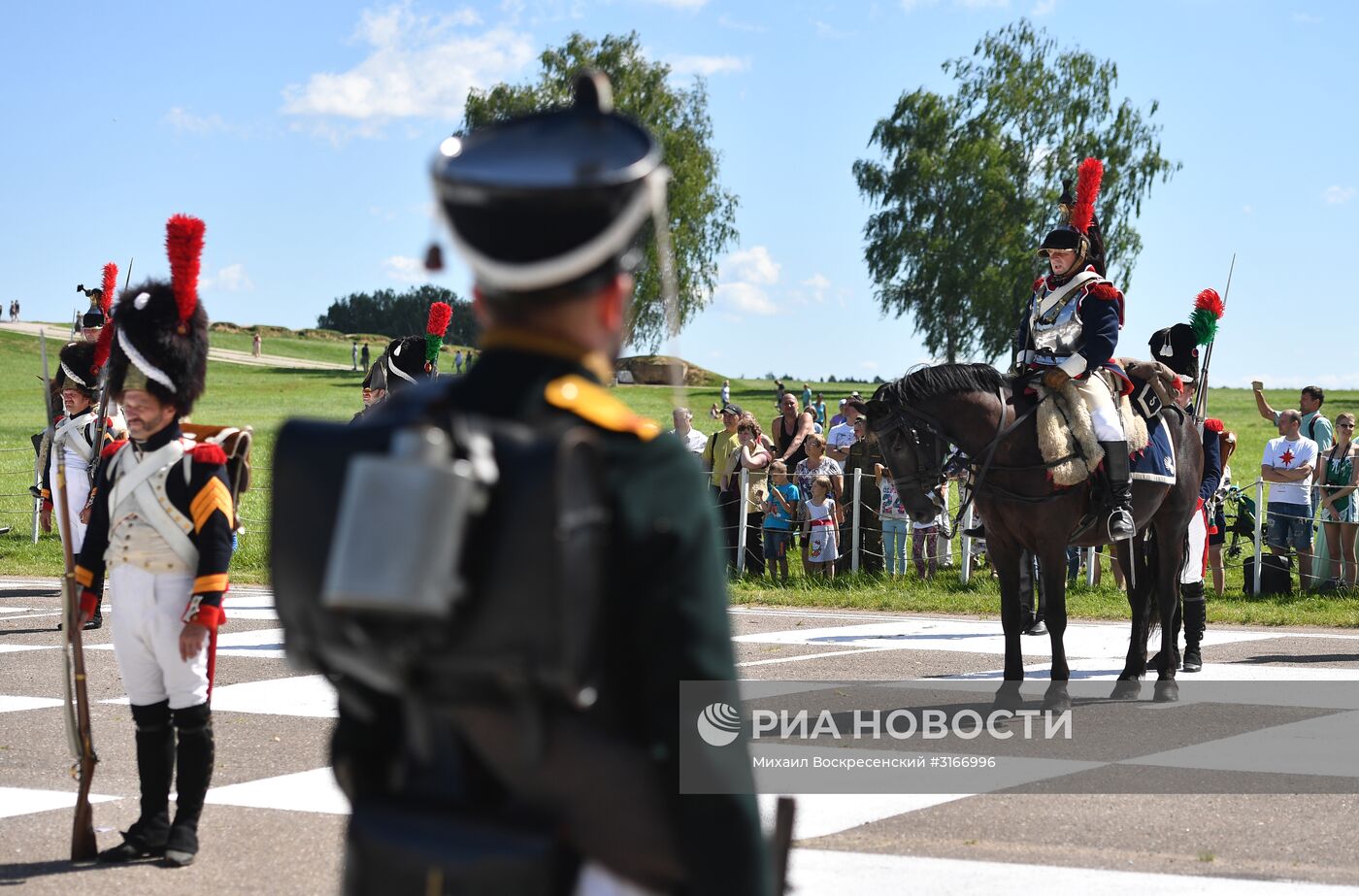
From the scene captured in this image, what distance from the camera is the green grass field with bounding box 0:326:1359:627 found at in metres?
16.2

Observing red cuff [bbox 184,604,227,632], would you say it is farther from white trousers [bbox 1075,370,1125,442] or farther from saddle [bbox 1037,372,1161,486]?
white trousers [bbox 1075,370,1125,442]

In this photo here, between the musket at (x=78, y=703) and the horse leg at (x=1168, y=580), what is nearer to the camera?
the musket at (x=78, y=703)

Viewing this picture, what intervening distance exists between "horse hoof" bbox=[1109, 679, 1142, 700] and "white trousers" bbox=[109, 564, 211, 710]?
20.6 feet

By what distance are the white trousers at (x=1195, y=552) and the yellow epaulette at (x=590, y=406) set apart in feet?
32.5

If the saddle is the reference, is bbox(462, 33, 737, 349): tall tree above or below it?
above

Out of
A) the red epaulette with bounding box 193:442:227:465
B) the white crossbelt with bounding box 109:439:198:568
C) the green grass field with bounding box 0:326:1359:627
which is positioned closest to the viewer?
the white crossbelt with bounding box 109:439:198:568

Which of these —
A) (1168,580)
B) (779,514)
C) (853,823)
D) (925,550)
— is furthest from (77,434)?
(853,823)

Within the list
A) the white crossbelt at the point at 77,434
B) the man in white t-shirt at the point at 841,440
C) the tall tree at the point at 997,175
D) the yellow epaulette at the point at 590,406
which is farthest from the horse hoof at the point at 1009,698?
the tall tree at the point at 997,175

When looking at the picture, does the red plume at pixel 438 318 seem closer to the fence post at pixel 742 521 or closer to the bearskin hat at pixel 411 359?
the bearskin hat at pixel 411 359

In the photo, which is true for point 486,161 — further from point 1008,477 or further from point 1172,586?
point 1172,586

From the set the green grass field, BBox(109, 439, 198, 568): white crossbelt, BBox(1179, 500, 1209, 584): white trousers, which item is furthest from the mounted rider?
BBox(109, 439, 198, 568): white crossbelt

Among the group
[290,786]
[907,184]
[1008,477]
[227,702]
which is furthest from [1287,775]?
[907,184]

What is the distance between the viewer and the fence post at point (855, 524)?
17.8 meters

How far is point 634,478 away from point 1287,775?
253 inches
